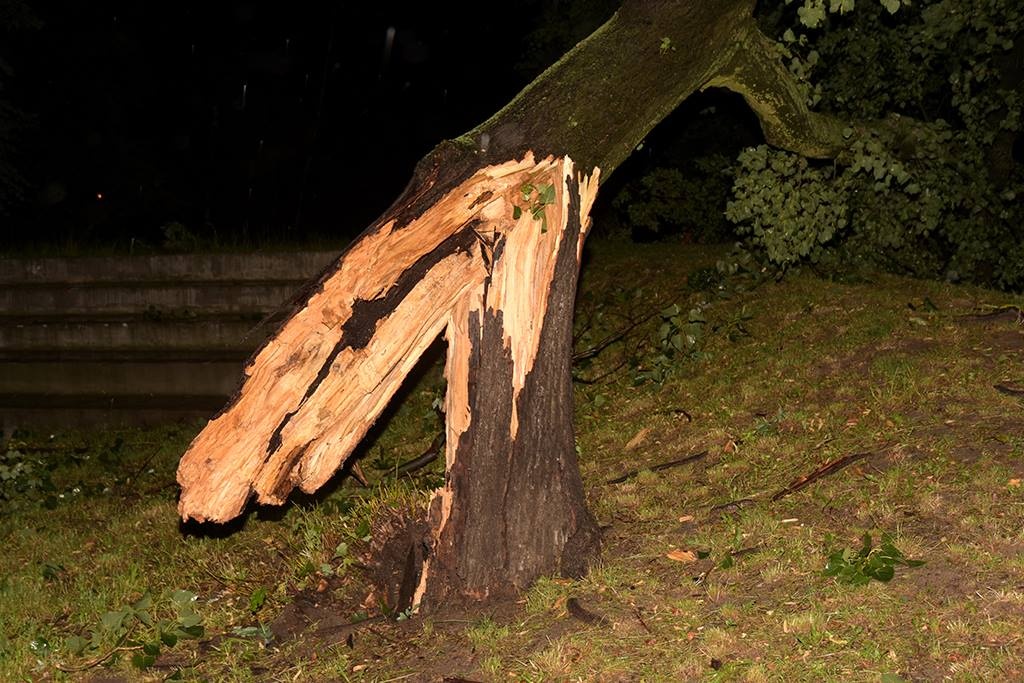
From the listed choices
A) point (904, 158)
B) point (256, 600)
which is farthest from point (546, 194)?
point (904, 158)

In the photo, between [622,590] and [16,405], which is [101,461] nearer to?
[16,405]

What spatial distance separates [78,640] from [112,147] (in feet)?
42.1

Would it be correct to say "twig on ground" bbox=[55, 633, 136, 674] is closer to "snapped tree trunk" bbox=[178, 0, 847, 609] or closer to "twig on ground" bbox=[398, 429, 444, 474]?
"snapped tree trunk" bbox=[178, 0, 847, 609]

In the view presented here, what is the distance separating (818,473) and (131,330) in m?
7.42

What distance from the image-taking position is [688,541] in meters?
5.27

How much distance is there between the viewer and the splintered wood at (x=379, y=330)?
4.72m

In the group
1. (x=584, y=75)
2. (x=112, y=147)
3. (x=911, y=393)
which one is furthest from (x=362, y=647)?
(x=112, y=147)

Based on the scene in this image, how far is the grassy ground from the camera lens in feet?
14.0

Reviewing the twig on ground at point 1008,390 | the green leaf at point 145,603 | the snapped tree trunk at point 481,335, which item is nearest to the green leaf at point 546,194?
the snapped tree trunk at point 481,335

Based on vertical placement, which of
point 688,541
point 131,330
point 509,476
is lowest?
point 688,541

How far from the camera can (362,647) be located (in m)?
4.77

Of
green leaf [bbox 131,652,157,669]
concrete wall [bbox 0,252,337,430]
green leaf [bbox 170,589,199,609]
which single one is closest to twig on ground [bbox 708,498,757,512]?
green leaf [bbox 170,589,199,609]

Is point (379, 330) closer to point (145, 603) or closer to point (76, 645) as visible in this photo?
point (145, 603)

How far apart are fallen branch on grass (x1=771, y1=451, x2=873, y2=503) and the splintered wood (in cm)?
173
